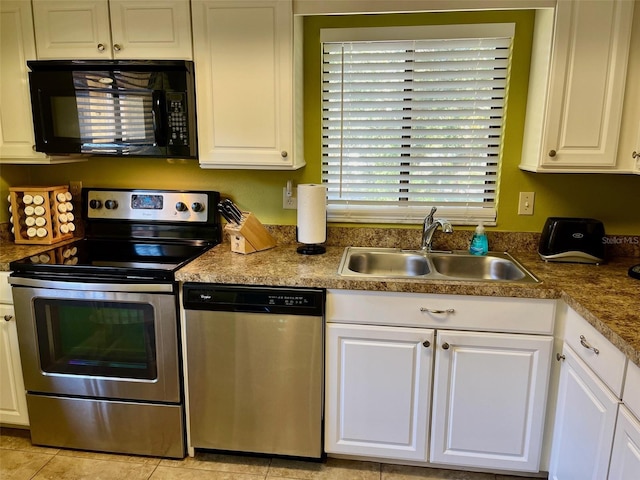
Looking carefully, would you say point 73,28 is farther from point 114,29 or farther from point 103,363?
point 103,363

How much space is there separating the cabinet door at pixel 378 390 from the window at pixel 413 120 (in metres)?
0.72

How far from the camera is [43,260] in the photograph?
209cm

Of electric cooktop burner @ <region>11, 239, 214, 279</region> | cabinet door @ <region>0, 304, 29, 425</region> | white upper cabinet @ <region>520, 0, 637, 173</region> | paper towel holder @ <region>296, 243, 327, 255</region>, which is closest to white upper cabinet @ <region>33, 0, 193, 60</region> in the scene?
electric cooktop burner @ <region>11, 239, 214, 279</region>

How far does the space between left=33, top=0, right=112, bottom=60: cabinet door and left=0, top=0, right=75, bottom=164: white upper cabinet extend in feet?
0.20

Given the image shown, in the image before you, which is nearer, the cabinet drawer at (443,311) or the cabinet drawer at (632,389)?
the cabinet drawer at (632,389)

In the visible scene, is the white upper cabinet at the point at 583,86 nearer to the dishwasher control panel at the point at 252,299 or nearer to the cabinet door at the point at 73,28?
the dishwasher control panel at the point at 252,299

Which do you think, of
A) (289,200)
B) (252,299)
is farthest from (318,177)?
(252,299)

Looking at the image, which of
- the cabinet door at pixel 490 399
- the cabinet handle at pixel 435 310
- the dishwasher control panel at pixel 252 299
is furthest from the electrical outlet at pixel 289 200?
the cabinet door at pixel 490 399

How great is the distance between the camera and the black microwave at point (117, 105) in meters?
2.08

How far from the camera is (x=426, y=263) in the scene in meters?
2.24

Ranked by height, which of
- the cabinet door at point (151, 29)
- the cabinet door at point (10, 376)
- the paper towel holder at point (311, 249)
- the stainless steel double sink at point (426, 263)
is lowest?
the cabinet door at point (10, 376)

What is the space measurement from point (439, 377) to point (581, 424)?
1.72ft

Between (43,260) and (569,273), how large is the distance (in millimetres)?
2299

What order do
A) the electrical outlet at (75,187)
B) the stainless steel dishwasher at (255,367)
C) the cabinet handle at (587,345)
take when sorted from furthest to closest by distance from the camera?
the electrical outlet at (75,187), the stainless steel dishwasher at (255,367), the cabinet handle at (587,345)
